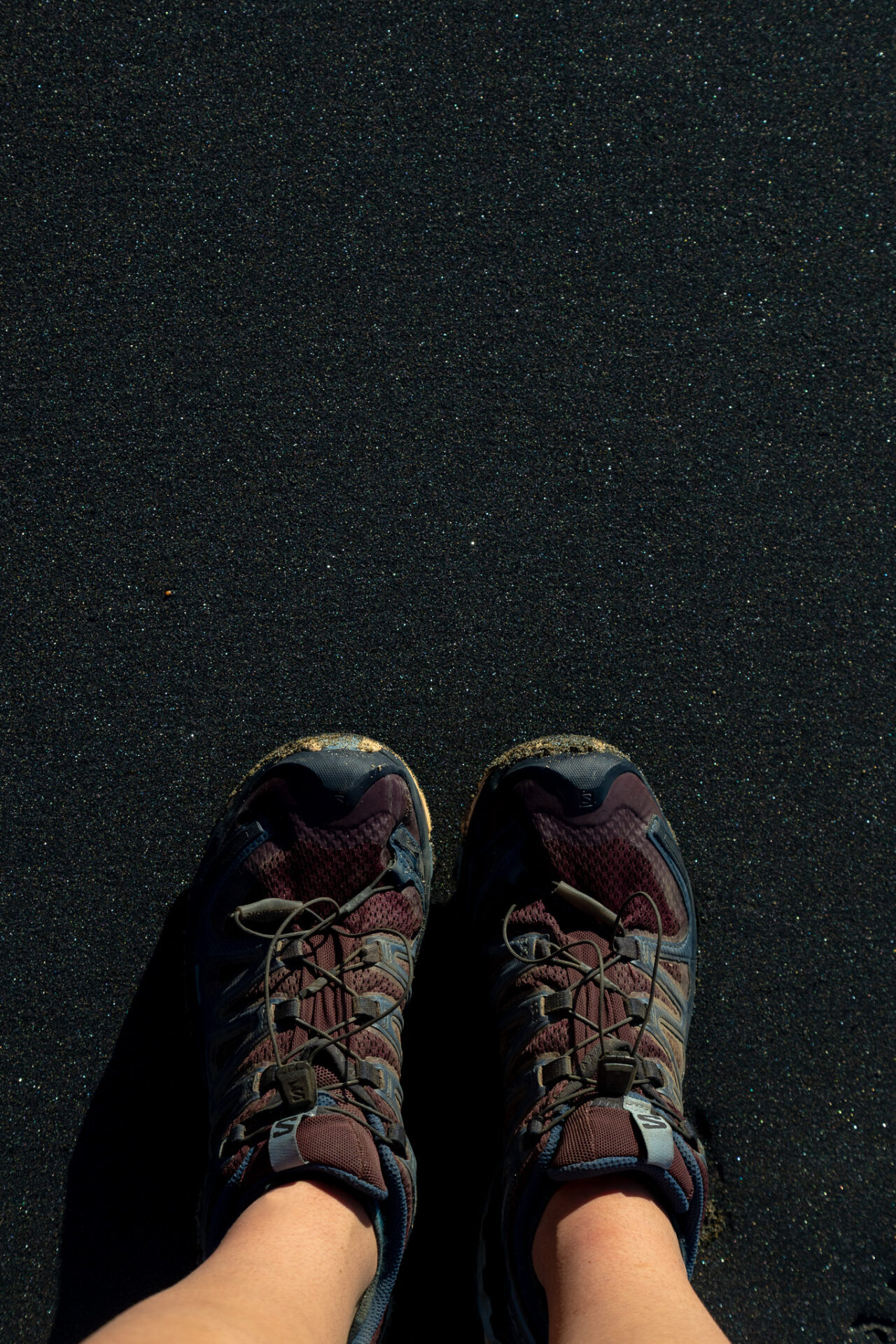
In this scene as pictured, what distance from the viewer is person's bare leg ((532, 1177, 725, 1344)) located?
3.33 feet

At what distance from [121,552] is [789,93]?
Result: 1625 mm

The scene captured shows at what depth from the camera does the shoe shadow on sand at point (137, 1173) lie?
4.77 ft

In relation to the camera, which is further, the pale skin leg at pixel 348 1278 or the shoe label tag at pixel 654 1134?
the shoe label tag at pixel 654 1134

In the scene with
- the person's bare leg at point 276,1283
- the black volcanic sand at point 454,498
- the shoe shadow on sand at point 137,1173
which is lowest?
the shoe shadow on sand at point 137,1173

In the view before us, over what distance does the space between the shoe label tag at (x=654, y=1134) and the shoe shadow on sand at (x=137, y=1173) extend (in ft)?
2.52

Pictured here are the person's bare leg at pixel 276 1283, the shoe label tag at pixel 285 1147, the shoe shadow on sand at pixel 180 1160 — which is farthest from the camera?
the shoe shadow on sand at pixel 180 1160

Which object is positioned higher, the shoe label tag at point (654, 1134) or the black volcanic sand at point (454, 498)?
the black volcanic sand at point (454, 498)

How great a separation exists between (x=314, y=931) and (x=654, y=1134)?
2.00 ft

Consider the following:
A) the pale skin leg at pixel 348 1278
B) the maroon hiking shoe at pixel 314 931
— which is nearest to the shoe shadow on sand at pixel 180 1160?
the maroon hiking shoe at pixel 314 931

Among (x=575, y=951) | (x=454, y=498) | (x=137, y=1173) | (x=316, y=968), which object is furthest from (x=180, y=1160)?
(x=454, y=498)

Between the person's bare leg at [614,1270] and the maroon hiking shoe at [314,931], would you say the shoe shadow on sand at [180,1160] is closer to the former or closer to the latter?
the maroon hiking shoe at [314,931]

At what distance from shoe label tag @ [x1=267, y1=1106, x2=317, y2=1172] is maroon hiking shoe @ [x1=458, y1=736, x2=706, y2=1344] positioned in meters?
0.32

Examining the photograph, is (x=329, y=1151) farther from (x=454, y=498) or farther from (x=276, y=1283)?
(x=454, y=498)

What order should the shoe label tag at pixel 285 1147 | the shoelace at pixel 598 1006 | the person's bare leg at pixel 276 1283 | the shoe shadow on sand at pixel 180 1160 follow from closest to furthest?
1. the person's bare leg at pixel 276 1283
2. the shoe label tag at pixel 285 1147
3. the shoelace at pixel 598 1006
4. the shoe shadow on sand at pixel 180 1160
